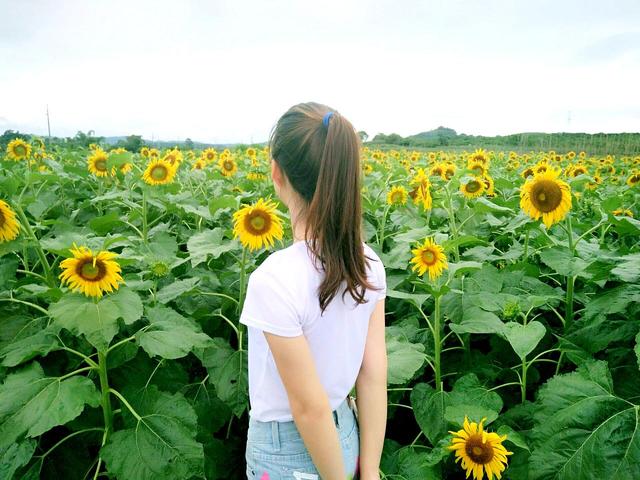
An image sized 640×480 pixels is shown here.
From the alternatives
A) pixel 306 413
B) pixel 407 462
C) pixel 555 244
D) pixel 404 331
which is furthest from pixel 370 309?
pixel 555 244

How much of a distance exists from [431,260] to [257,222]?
80 cm

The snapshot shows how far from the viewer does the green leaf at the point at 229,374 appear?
2.22 m

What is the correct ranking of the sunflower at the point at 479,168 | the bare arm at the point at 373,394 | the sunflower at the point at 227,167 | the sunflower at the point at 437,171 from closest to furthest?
1. the bare arm at the point at 373,394
2. the sunflower at the point at 479,168
3. the sunflower at the point at 437,171
4. the sunflower at the point at 227,167

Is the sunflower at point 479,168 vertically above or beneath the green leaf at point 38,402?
above

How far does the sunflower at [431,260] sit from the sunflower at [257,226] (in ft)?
2.12

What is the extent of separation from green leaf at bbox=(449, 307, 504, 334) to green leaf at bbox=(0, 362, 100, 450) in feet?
4.68

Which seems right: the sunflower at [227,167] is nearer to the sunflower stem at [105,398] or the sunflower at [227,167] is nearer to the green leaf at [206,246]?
the green leaf at [206,246]

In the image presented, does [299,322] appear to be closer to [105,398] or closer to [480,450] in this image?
[480,450]

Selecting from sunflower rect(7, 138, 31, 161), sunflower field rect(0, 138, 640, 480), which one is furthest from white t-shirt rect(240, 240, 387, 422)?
sunflower rect(7, 138, 31, 161)

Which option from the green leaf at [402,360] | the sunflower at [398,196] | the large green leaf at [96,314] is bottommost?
the green leaf at [402,360]

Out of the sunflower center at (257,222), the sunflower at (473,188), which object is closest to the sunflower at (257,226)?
the sunflower center at (257,222)

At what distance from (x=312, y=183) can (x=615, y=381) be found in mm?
1604

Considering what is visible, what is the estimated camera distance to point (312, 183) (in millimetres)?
1462

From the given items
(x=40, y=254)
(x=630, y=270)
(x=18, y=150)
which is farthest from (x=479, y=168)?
(x=18, y=150)
